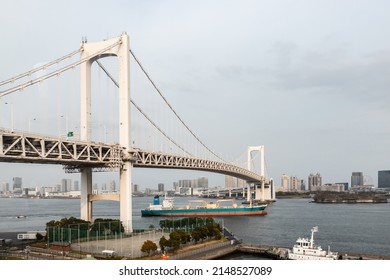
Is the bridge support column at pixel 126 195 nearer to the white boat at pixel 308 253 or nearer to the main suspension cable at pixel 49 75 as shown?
the main suspension cable at pixel 49 75

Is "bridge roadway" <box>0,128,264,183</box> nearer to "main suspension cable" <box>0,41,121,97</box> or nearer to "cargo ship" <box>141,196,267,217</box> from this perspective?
"main suspension cable" <box>0,41,121,97</box>

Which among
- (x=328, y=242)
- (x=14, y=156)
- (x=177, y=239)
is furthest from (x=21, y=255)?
(x=328, y=242)

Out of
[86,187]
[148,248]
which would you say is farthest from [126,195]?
[148,248]

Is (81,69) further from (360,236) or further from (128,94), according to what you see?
(360,236)

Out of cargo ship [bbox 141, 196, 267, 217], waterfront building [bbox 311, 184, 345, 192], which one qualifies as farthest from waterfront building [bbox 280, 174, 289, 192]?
cargo ship [bbox 141, 196, 267, 217]

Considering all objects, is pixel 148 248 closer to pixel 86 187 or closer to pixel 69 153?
pixel 69 153
